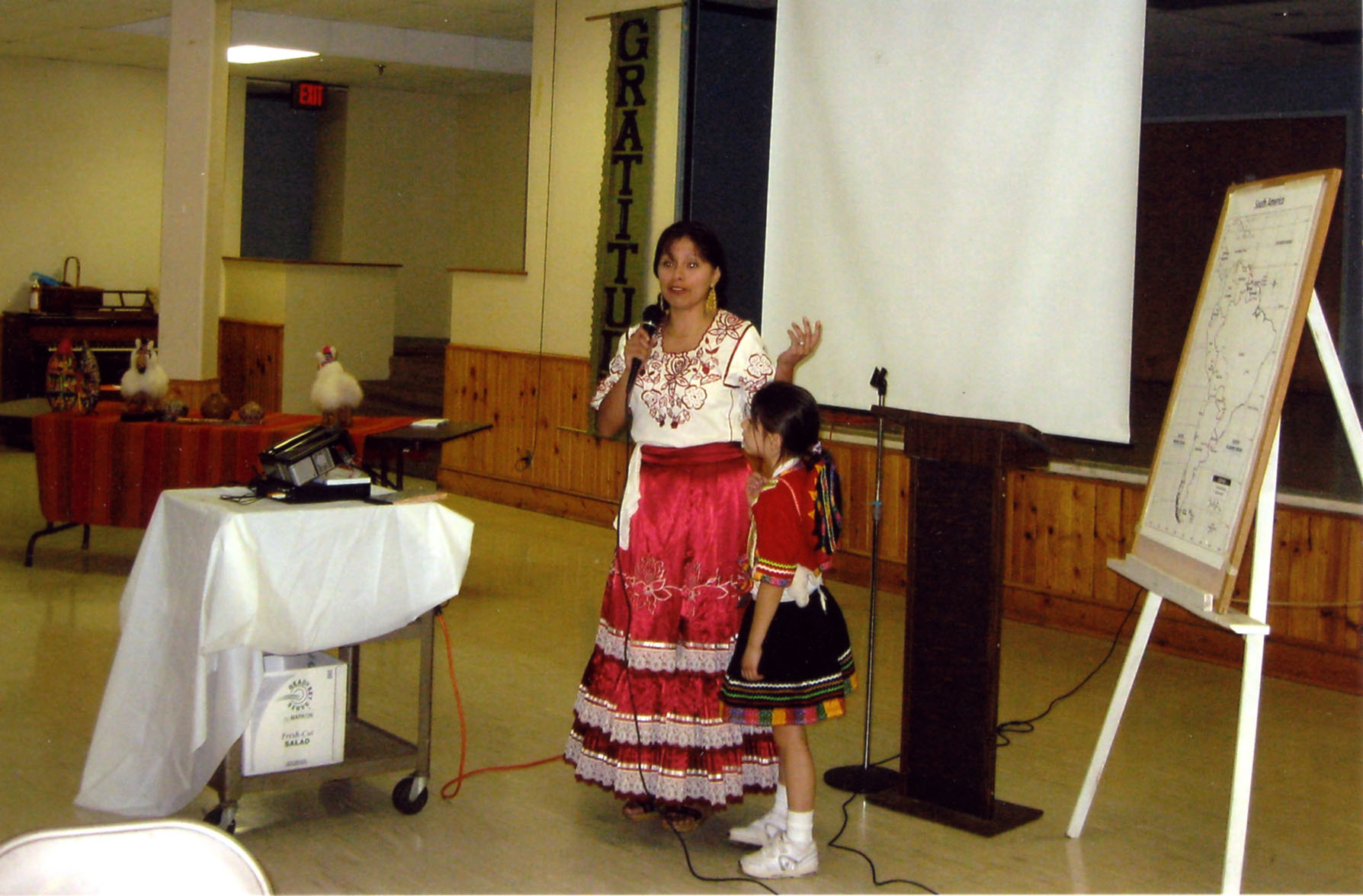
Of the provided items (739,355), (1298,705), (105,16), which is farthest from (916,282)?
(105,16)

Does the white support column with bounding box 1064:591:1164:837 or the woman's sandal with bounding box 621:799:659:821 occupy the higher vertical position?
the white support column with bounding box 1064:591:1164:837

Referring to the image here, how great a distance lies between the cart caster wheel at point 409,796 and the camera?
11.0 feet

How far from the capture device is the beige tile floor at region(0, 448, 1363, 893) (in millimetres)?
3068

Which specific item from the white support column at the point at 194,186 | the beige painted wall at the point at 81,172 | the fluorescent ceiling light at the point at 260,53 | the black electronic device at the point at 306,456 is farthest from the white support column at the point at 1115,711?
the beige painted wall at the point at 81,172

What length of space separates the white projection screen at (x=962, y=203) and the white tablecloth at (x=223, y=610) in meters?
1.37

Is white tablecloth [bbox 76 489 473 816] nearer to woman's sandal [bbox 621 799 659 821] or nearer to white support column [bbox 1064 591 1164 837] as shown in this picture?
woman's sandal [bbox 621 799 659 821]

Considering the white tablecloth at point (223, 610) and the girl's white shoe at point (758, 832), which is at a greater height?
the white tablecloth at point (223, 610)

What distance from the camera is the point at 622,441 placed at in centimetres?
739

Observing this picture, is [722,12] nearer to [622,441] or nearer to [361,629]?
[361,629]

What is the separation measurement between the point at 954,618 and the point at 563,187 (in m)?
4.95

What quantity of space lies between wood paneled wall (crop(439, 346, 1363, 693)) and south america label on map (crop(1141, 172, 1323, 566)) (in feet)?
3.03

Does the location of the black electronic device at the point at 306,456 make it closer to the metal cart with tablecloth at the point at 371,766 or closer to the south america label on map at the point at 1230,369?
the metal cart with tablecloth at the point at 371,766

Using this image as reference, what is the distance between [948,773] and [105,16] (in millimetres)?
8493

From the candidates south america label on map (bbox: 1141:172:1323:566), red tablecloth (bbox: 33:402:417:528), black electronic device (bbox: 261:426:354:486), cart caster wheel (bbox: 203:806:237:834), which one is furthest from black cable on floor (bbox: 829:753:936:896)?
red tablecloth (bbox: 33:402:417:528)
